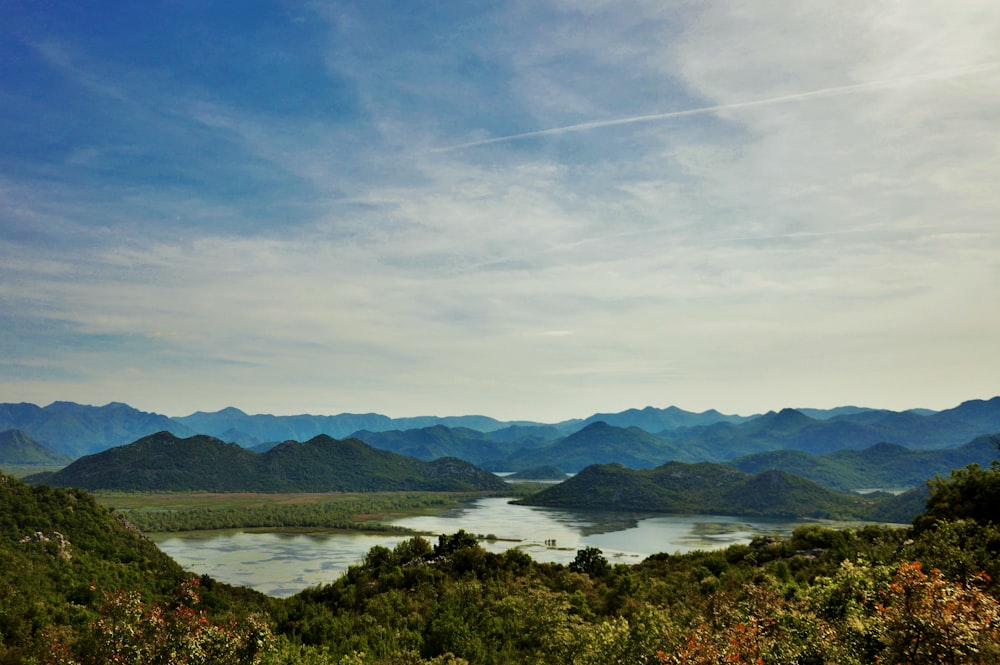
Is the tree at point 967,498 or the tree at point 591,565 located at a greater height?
the tree at point 967,498

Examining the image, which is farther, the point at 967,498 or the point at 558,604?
the point at 967,498

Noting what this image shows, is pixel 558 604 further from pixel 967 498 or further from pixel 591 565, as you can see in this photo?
pixel 967 498

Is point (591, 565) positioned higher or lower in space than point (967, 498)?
lower

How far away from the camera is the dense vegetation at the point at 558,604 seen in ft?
48.8

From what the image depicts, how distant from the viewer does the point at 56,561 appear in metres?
79.1

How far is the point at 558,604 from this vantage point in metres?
38.1

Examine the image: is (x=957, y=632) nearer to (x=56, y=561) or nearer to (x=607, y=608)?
(x=607, y=608)

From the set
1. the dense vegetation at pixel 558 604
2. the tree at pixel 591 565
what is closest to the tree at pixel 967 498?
the dense vegetation at pixel 558 604

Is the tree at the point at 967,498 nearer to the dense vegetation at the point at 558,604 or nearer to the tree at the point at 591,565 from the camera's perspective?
the dense vegetation at the point at 558,604

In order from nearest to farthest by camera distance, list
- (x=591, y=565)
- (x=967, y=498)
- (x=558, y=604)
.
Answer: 1. (x=558, y=604)
2. (x=967, y=498)
3. (x=591, y=565)

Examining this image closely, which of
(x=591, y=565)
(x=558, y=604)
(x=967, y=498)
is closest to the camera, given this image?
(x=558, y=604)

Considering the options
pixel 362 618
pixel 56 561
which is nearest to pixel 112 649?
pixel 362 618

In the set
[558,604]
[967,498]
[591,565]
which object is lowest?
[591,565]

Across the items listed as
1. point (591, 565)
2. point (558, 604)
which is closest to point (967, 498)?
point (558, 604)
